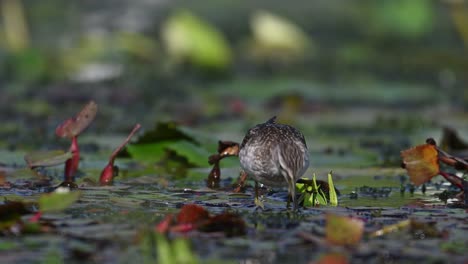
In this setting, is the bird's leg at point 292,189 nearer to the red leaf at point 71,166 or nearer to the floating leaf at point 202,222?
the floating leaf at point 202,222

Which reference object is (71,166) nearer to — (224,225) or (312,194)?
(312,194)

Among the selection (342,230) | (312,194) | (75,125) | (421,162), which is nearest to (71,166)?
(75,125)

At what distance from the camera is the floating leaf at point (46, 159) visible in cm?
628

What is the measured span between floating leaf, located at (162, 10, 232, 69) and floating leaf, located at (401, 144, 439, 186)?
8.27 m

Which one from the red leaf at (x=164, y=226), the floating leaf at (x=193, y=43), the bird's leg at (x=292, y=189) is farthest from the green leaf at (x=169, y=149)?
the floating leaf at (x=193, y=43)

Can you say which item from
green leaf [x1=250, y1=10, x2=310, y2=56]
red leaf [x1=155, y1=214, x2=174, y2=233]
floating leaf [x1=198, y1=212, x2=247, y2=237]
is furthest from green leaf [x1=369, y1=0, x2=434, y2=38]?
red leaf [x1=155, y1=214, x2=174, y2=233]

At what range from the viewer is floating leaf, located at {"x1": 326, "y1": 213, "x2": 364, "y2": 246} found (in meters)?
4.53

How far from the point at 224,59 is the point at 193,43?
0.80m

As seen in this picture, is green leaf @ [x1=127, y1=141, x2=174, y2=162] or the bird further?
green leaf @ [x1=127, y1=141, x2=174, y2=162]

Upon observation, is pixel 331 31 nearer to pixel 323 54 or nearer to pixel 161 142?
pixel 323 54

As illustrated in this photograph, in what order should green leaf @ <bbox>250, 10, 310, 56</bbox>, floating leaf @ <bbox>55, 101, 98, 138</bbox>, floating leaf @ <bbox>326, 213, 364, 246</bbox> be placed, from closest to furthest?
floating leaf @ <bbox>326, 213, 364, 246</bbox> < floating leaf @ <bbox>55, 101, 98, 138</bbox> < green leaf @ <bbox>250, 10, 310, 56</bbox>

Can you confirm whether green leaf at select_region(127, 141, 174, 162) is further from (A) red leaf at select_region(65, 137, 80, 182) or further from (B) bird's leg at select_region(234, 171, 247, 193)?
(B) bird's leg at select_region(234, 171, 247, 193)

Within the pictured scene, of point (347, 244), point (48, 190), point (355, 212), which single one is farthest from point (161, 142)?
point (347, 244)

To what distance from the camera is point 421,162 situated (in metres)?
5.80
